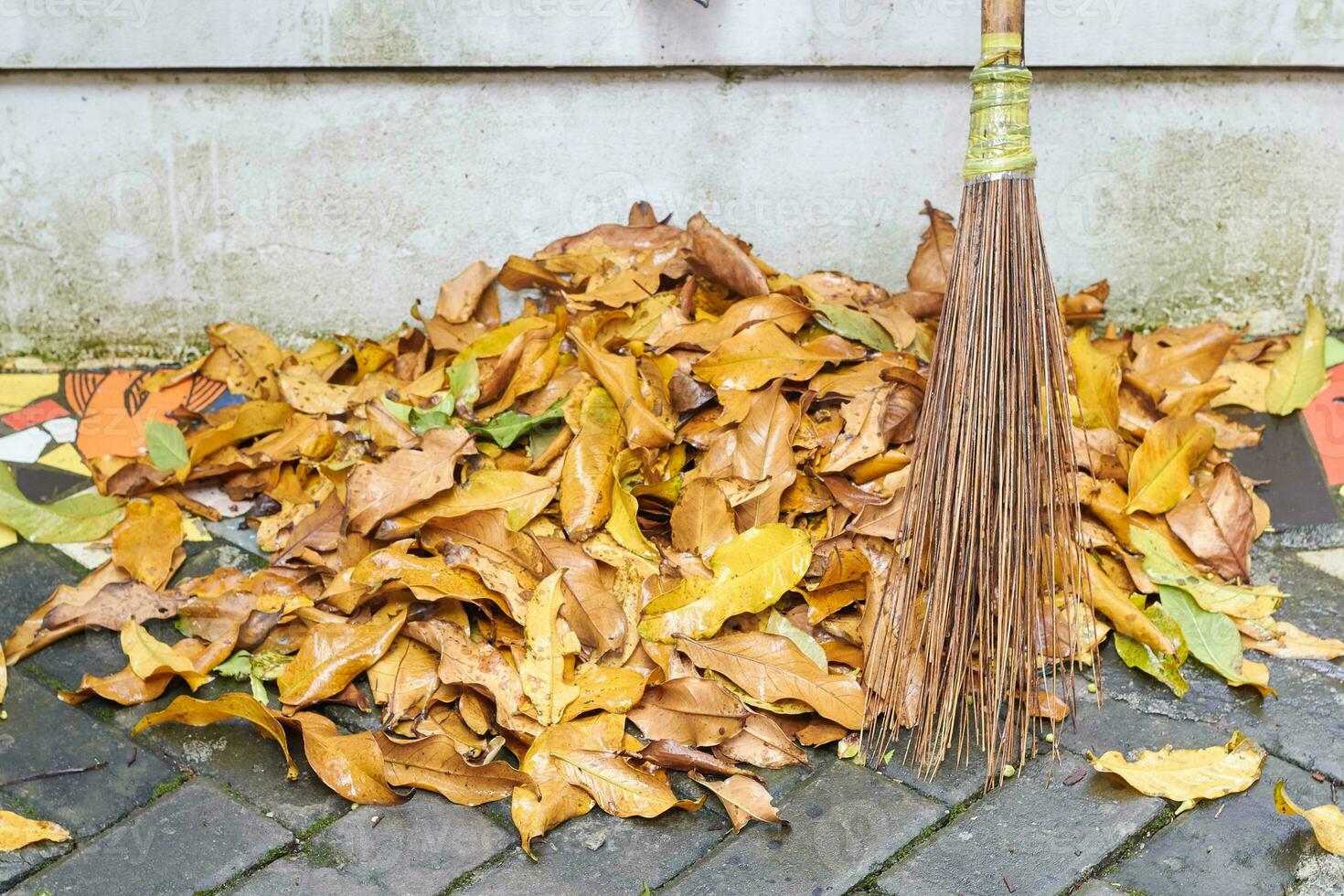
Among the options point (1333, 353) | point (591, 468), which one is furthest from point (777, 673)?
point (1333, 353)

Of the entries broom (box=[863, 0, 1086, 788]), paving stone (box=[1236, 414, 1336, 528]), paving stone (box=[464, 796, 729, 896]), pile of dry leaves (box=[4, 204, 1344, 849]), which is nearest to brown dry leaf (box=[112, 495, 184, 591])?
pile of dry leaves (box=[4, 204, 1344, 849])

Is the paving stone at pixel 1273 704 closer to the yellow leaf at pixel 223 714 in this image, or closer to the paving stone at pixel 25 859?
the yellow leaf at pixel 223 714

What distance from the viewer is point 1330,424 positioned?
2777 millimetres

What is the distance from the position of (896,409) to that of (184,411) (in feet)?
5.05

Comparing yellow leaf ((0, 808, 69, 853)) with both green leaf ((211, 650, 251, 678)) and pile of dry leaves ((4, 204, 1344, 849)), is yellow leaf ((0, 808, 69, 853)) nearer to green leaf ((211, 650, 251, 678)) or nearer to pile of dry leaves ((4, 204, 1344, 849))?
pile of dry leaves ((4, 204, 1344, 849))

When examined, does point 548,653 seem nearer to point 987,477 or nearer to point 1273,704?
point 987,477

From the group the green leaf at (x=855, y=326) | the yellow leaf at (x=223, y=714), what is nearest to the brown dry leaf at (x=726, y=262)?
the green leaf at (x=855, y=326)

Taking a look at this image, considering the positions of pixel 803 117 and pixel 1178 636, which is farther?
pixel 803 117

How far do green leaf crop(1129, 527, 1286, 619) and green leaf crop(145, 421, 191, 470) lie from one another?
6.26 feet

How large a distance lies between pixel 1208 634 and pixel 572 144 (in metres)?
1.69

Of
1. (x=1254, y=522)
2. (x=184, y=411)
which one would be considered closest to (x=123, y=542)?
(x=184, y=411)

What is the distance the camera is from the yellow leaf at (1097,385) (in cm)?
250

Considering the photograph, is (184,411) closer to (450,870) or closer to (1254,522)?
(450,870)

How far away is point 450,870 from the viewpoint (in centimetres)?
171
